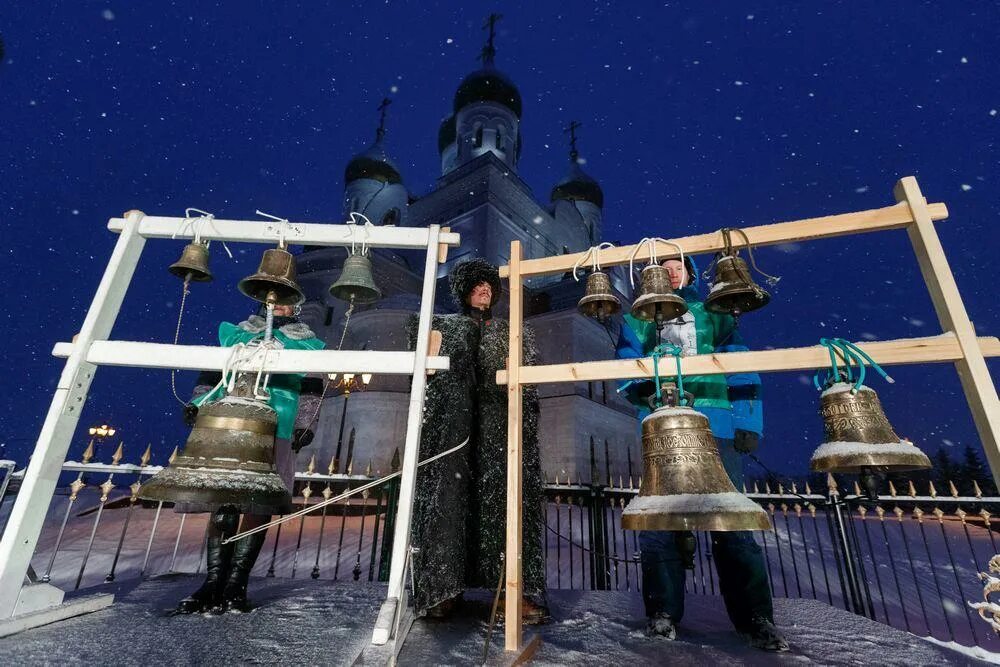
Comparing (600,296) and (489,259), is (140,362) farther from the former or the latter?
(489,259)

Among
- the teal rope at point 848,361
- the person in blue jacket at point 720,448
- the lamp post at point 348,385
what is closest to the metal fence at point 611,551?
the person in blue jacket at point 720,448

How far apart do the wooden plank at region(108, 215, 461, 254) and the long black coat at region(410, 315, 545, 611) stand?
2.96ft

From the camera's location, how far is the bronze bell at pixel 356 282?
143 inches

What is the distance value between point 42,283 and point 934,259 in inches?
6460

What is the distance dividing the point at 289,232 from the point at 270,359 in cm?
109

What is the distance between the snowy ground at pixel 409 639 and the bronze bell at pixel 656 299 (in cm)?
222

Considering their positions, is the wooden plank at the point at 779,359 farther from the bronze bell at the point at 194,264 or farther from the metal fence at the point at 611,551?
the bronze bell at the point at 194,264

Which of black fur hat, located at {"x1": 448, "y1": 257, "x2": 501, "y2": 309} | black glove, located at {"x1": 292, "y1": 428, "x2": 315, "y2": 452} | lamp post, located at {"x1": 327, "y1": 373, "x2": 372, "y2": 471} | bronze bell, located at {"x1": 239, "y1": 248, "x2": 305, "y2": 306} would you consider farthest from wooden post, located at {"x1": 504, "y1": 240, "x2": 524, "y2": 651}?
lamp post, located at {"x1": 327, "y1": 373, "x2": 372, "y2": 471}

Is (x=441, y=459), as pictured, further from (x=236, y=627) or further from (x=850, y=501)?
(x=850, y=501)

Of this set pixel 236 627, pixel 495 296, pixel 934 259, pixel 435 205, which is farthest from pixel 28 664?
pixel 435 205

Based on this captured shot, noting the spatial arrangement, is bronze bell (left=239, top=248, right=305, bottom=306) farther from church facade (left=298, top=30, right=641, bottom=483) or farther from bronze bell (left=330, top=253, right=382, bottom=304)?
church facade (left=298, top=30, right=641, bottom=483)

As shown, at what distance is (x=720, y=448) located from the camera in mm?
3758

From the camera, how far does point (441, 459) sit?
3662 millimetres

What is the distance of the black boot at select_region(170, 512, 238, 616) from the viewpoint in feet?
11.4
